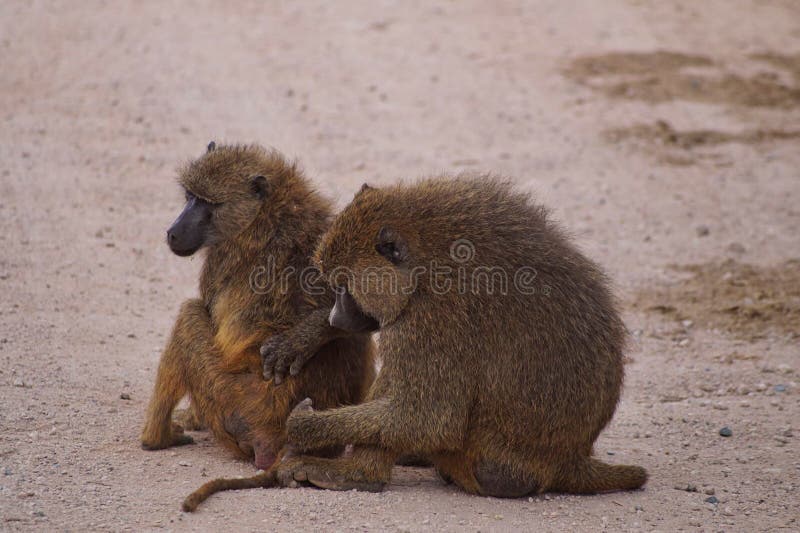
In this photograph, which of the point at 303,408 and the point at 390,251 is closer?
the point at 390,251

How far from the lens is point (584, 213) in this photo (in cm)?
989

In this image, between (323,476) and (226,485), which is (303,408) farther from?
(226,485)

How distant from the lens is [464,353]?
5.15m

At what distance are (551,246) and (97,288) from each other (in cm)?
387

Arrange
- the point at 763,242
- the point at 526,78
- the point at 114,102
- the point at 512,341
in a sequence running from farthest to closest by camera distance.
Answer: the point at 526,78 < the point at 114,102 < the point at 763,242 < the point at 512,341

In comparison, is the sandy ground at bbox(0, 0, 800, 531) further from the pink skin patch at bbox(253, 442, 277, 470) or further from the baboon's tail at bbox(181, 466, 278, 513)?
the pink skin patch at bbox(253, 442, 277, 470)

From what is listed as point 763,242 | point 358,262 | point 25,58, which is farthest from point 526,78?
point 358,262

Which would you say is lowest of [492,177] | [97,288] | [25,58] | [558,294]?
[97,288]

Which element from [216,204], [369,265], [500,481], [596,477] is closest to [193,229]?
[216,204]

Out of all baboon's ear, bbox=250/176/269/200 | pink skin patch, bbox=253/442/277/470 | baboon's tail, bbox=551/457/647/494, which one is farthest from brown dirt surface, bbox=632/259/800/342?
pink skin patch, bbox=253/442/277/470

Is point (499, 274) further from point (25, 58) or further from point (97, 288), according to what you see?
point (25, 58)

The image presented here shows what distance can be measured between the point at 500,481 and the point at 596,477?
1.69 feet

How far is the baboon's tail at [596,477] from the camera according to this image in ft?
17.5

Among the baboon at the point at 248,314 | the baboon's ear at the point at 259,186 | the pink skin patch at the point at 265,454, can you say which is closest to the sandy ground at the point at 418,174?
the pink skin patch at the point at 265,454
